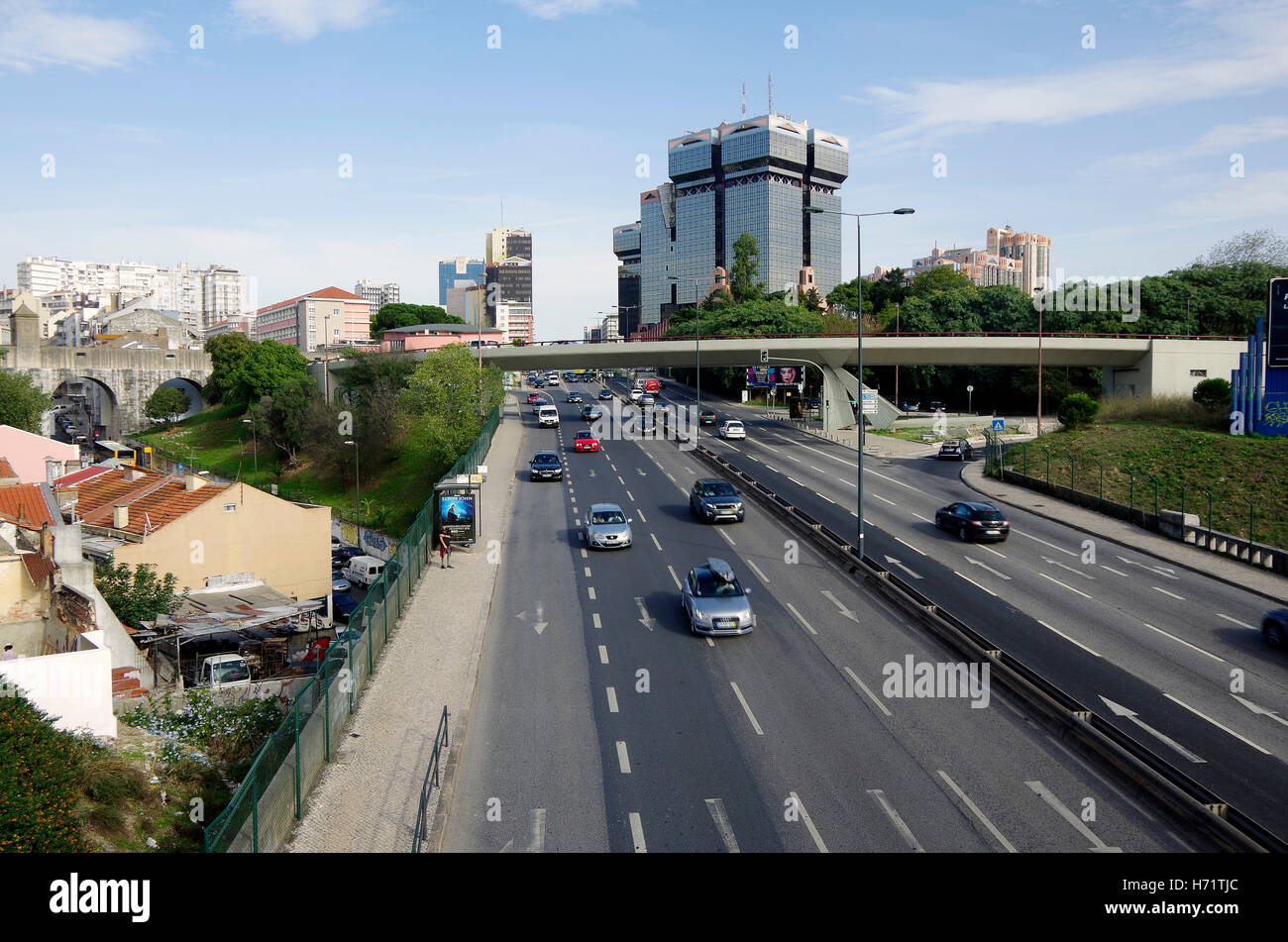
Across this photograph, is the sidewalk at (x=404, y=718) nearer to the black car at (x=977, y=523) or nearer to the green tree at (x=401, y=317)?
the black car at (x=977, y=523)

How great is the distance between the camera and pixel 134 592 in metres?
31.0

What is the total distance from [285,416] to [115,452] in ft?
55.9

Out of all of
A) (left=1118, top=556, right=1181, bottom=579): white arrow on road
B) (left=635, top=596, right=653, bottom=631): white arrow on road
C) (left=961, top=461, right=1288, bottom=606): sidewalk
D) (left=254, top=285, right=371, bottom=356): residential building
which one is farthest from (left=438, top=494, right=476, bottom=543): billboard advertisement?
(left=254, top=285, right=371, bottom=356): residential building

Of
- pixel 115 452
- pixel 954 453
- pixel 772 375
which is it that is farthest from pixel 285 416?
pixel 954 453

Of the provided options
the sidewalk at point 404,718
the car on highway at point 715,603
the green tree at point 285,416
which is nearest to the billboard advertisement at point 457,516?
the sidewalk at point 404,718

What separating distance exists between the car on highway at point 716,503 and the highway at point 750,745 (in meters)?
7.74

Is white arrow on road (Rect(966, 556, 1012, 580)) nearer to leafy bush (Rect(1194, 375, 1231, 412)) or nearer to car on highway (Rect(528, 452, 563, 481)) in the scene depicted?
car on highway (Rect(528, 452, 563, 481))

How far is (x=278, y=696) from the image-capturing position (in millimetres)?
21594

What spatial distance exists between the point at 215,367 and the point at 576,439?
3002 inches

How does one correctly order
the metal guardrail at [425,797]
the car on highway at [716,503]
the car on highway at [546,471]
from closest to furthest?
the metal guardrail at [425,797] < the car on highway at [716,503] < the car on highway at [546,471]

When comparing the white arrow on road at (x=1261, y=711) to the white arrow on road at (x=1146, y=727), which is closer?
the white arrow on road at (x=1146, y=727)

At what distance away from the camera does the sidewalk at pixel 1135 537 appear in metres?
26.9

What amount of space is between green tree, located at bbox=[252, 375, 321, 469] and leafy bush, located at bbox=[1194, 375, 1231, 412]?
2607 inches
